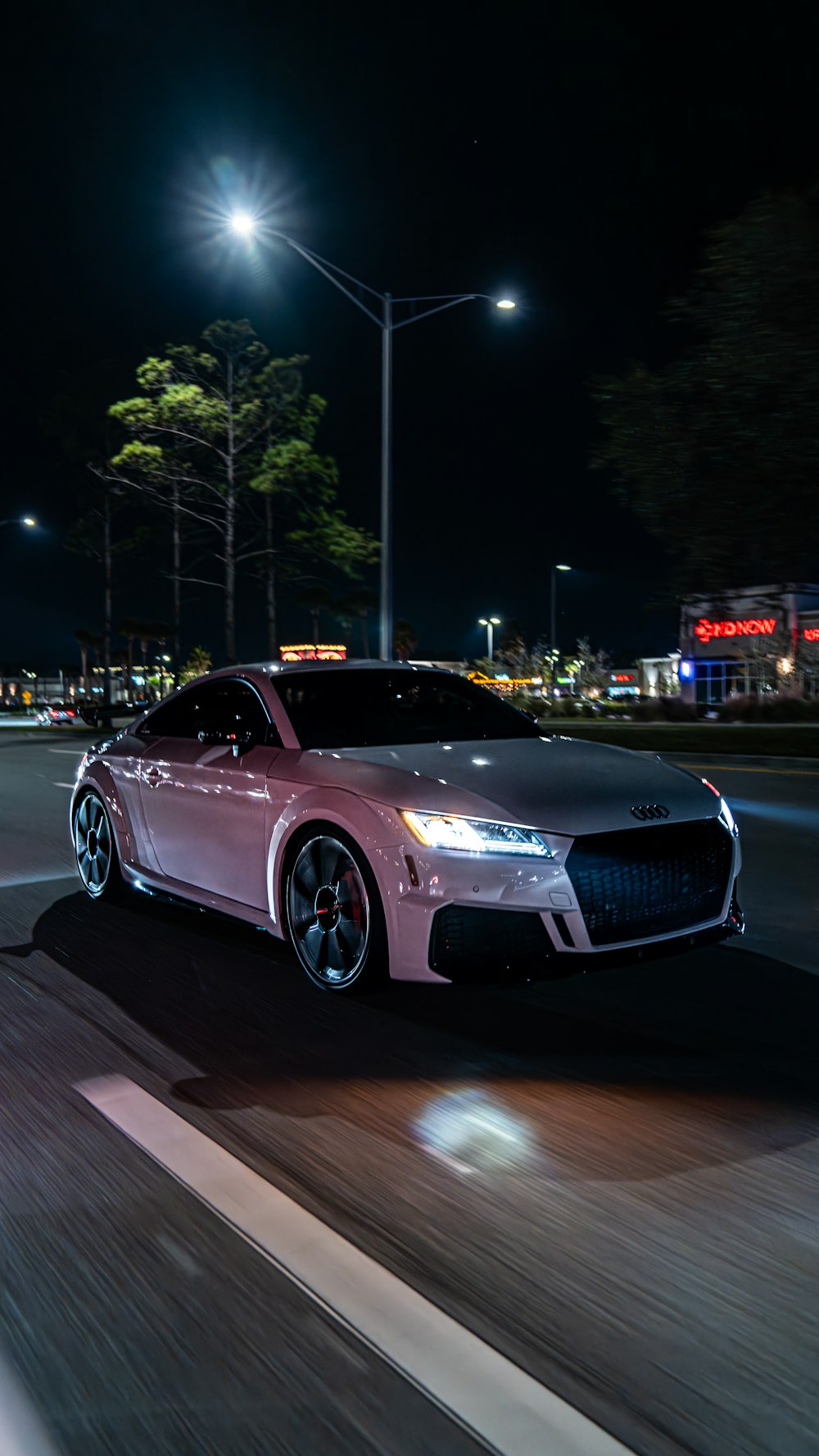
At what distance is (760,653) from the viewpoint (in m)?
61.9

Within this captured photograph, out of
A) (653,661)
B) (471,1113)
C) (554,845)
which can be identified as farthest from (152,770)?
(653,661)

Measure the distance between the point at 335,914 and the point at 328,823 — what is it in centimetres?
39

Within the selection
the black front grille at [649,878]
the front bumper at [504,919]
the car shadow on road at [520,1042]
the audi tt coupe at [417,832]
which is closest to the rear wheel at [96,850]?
the audi tt coupe at [417,832]

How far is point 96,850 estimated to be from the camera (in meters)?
7.88

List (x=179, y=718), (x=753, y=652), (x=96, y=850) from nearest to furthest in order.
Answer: (x=179, y=718) < (x=96, y=850) < (x=753, y=652)

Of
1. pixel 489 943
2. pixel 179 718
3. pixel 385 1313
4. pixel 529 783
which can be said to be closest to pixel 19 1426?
pixel 385 1313

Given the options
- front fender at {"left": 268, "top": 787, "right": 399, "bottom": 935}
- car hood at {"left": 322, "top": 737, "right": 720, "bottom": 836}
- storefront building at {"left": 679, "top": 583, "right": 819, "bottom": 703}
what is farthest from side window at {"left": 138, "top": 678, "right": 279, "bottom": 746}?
storefront building at {"left": 679, "top": 583, "right": 819, "bottom": 703}

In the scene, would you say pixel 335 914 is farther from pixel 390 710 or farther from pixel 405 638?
pixel 405 638

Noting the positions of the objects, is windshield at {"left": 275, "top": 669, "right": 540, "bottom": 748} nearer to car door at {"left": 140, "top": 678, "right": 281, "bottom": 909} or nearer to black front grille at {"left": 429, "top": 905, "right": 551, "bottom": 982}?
car door at {"left": 140, "top": 678, "right": 281, "bottom": 909}

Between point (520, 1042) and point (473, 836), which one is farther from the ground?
point (473, 836)

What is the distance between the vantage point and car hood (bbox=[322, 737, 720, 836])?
16.3ft

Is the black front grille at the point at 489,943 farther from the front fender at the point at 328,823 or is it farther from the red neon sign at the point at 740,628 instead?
the red neon sign at the point at 740,628

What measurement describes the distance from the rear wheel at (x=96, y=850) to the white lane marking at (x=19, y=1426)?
5.09 metres

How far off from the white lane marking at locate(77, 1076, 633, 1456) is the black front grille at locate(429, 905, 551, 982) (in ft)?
4.18
